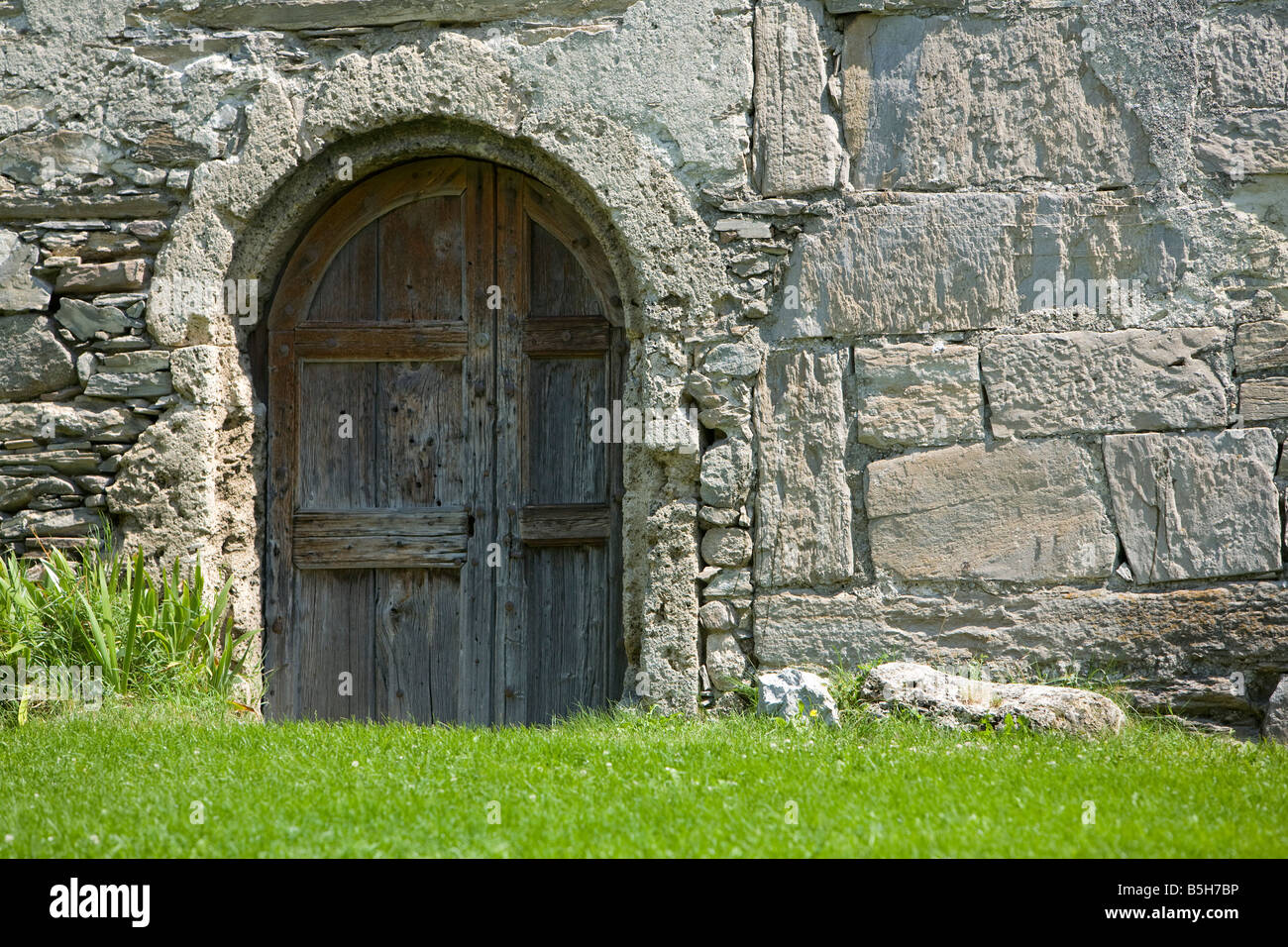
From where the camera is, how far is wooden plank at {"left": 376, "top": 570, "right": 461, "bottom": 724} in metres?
4.27

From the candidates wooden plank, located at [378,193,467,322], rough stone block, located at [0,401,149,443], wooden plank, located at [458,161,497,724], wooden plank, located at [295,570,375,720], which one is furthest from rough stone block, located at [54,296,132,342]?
wooden plank, located at [458,161,497,724]

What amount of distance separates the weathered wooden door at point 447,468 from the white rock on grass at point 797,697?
739 mm

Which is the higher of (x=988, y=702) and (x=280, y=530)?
(x=280, y=530)

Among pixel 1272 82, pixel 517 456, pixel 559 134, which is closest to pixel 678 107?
pixel 559 134

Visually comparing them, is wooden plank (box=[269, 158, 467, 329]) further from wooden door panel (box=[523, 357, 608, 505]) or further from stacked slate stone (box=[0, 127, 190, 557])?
wooden door panel (box=[523, 357, 608, 505])

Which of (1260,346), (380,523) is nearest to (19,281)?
(380,523)

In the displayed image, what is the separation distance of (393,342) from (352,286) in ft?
1.01

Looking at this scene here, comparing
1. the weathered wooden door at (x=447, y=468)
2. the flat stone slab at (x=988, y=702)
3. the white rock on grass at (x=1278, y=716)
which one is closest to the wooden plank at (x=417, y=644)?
the weathered wooden door at (x=447, y=468)

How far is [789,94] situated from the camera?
156 inches

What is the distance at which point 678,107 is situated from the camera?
13.0ft

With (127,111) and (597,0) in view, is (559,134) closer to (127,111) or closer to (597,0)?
(597,0)

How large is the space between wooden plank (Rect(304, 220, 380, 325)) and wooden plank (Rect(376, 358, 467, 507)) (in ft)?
0.84

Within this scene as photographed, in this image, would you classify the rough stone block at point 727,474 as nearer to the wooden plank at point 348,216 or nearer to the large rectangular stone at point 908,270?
the large rectangular stone at point 908,270

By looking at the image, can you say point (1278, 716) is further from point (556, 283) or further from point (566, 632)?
point (556, 283)
